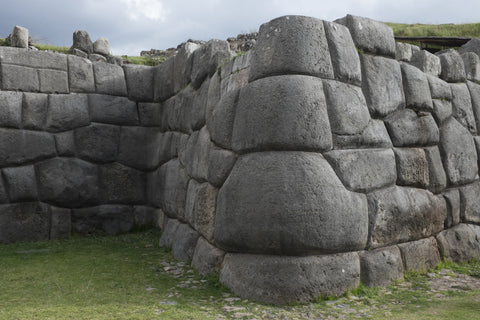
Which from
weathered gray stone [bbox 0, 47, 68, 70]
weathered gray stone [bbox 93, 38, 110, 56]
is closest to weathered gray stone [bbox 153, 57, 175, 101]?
weathered gray stone [bbox 0, 47, 68, 70]

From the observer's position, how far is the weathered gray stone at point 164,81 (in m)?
6.68

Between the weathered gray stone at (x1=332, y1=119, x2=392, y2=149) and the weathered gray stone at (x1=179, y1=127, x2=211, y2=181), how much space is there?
1412 mm

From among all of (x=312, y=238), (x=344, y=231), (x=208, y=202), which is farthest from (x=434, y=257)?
(x=208, y=202)

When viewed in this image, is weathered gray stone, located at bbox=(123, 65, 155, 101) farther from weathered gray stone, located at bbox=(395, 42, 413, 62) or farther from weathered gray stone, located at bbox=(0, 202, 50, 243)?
weathered gray stone, located at bbox=(395, 42, 413, 62)

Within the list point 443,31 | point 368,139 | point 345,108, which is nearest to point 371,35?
point 345,108

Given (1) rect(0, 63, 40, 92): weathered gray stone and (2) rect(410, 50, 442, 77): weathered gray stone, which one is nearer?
(2) rect(410, 50, 442, 77): weathered gray stone

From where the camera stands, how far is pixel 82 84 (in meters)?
6.60

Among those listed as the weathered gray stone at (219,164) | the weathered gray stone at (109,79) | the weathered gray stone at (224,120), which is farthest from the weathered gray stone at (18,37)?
the weathered gray stone at (219,164)

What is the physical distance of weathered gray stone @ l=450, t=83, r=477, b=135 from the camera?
17.7 feet

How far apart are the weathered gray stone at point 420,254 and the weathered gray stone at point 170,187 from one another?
8.18 feet

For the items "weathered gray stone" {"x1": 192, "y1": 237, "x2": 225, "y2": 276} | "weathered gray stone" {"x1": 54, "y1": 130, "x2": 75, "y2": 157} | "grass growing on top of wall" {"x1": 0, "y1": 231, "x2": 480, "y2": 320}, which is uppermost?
"weathered gray stone" {"x1": 54, "y1": 130, "x2": 75, "y2": 157}

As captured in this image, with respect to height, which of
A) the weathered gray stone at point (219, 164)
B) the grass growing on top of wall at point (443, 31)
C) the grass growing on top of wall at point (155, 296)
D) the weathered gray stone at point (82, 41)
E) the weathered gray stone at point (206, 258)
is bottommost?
the grass growing on top of wall at point (155, 296)

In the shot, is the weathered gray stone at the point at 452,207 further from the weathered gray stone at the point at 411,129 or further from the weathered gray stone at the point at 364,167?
the weathered gray stone at the point at 364,167

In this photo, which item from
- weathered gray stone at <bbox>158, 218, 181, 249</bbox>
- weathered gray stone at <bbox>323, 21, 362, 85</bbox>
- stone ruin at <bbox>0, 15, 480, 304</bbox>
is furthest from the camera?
weathered gray stone at <bbox>158, 218, 181, 249</bbox>
